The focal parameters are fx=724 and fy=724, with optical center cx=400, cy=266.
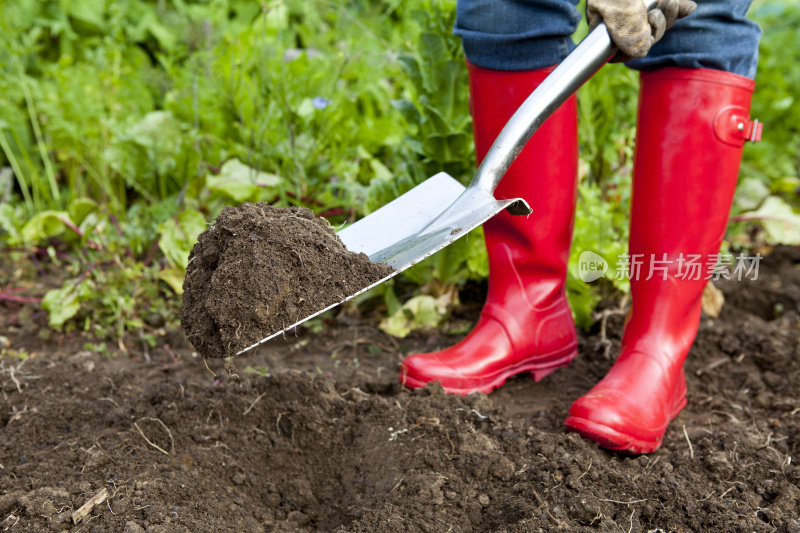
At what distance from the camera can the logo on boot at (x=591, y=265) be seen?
2.21 meters

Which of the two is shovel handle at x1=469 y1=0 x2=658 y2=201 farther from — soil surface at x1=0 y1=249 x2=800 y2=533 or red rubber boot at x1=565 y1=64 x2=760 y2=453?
soil surface at x1=0 y1=249 x2=800 y2=533

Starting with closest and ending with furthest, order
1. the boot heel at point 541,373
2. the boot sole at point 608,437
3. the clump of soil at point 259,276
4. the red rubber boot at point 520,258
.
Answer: the clump of soil at point 259,276
the boot sole at point 608,437
the red rubber boot at point 520,258
the boot heel at point 541,373

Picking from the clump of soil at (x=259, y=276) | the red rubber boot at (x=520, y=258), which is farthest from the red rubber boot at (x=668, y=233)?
the clump of soil at (x=259, y=276)

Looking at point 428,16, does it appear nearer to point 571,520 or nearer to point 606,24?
point 606,24

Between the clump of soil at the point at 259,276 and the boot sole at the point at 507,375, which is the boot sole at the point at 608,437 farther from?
the clump of soil at the point at 259,276

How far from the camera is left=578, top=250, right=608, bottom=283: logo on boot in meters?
2.21

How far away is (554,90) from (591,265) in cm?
93

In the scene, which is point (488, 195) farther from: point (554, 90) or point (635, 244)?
point (635, 244)

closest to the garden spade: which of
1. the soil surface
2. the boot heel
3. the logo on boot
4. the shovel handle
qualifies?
the shovel handle

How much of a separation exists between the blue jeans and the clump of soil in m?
0.64

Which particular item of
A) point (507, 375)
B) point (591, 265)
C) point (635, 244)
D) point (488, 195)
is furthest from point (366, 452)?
point (591, 265)

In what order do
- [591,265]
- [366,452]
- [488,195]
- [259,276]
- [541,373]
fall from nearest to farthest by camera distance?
[259,276], [488,195], [366,452], [541,373], [591,265]

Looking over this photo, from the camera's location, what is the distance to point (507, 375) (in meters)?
1.91

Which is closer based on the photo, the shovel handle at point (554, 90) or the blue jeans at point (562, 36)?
the shovel handle at point (554, 90)
